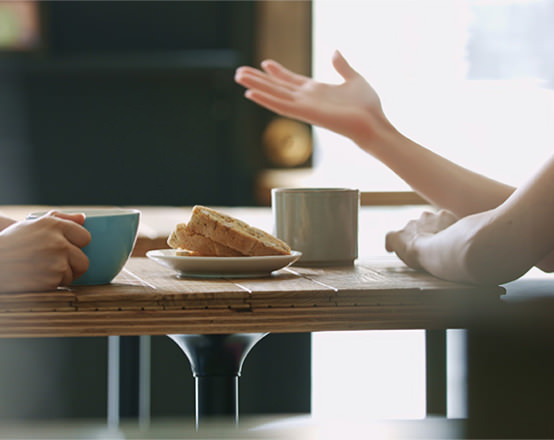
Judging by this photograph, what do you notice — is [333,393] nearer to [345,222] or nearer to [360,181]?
[360,181]

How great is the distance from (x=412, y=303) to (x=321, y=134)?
2.05m

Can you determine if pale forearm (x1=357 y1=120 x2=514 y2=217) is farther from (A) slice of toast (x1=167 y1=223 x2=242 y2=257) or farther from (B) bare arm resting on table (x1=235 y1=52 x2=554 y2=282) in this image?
(A) slice of toast (x1=167 y1=223 x2=242 y2=257)

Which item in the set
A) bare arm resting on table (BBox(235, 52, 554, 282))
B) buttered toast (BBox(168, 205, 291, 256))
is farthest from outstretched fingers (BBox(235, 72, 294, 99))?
buttered toast (BBox(168, 205, 291, 256))

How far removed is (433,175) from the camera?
2.75ft

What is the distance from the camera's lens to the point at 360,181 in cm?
265

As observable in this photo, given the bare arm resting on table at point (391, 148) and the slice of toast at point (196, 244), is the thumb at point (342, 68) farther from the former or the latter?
the slice of toast at point (196, 244)

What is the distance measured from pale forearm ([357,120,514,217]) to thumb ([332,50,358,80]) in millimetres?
74

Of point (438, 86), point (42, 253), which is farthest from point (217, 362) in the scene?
point (438, 86)

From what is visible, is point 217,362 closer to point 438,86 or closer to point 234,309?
point 234,309

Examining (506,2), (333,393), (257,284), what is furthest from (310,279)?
(506,2)

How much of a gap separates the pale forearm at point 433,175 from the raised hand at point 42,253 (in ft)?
1.17

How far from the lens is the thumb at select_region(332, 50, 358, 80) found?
34.7 inches

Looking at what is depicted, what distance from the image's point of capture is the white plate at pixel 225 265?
696 mm

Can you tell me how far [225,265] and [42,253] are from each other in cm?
17
